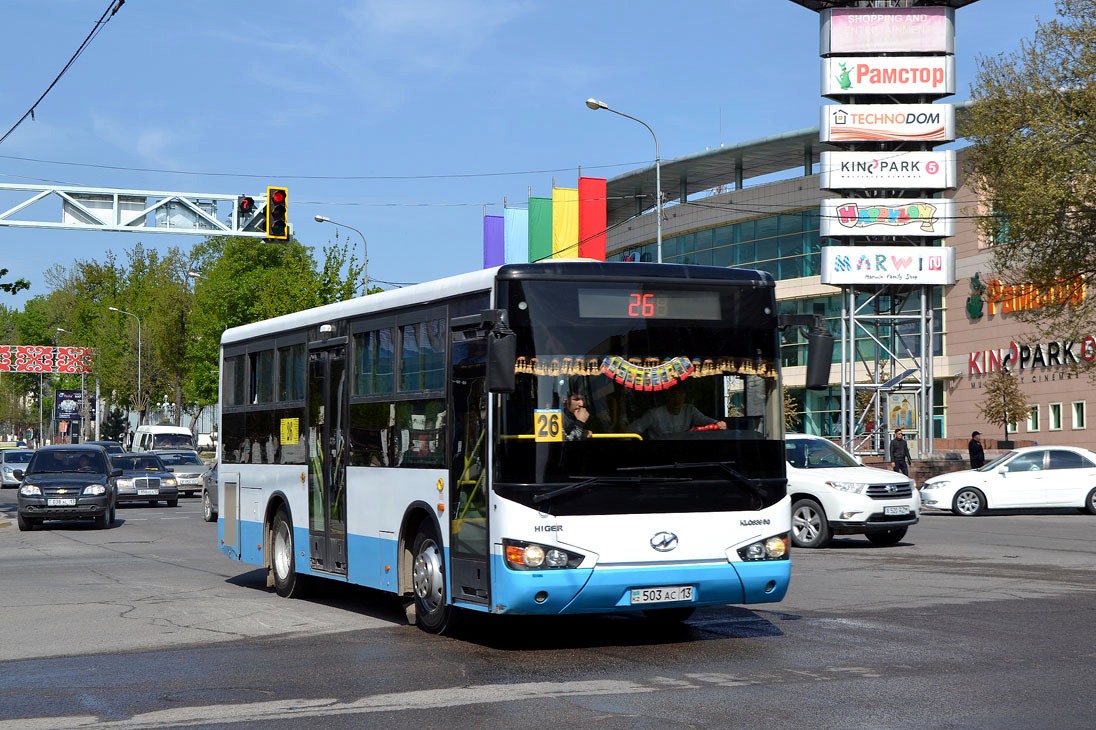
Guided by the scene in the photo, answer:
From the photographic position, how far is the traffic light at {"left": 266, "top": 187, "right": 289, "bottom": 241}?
2870 cm

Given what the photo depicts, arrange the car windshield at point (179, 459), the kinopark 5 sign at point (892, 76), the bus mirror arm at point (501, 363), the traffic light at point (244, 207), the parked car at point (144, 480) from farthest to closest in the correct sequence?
the kinopark 5 sign at point (892, 76), the car windshield at point (179, 459), the parked car at point (144, 480), the traffic light at point (244, 207), the bus mirror arm at point (501, 363)

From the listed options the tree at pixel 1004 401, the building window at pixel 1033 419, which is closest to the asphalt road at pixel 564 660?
the tree at pixel 1004 401

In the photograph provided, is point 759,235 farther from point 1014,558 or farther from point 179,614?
point 179,614

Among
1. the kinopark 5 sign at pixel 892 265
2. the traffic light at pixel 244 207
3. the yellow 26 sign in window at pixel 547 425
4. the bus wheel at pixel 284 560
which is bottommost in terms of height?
the bus wheel at pixel 284 560

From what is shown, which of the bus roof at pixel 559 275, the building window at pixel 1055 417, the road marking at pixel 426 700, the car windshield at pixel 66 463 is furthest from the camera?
the building window at pixel 1055 417

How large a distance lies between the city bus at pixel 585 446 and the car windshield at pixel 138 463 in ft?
99.0

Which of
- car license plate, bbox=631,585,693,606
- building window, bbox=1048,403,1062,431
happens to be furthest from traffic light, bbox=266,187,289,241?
building window, bbox=1048,403,1062,431

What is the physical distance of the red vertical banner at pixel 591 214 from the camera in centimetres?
7431

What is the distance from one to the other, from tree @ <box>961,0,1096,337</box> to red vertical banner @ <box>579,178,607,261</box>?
123ft

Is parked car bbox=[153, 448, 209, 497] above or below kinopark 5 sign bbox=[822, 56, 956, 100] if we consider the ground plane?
below

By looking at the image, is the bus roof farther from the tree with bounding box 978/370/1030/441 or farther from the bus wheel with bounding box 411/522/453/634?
the tree with bounding box 978/370/1030/441

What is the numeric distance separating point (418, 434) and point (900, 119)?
42.2 m

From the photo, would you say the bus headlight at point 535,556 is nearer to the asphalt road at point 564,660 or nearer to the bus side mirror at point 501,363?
the asphalt road at point 564,660

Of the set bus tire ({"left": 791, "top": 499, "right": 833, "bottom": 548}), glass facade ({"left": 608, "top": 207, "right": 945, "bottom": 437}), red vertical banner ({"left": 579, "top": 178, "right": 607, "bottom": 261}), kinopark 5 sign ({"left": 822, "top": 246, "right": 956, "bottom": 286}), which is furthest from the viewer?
red vertical banner ({"left": 579, "top": 178, "right": 607, "bottom": 261})
